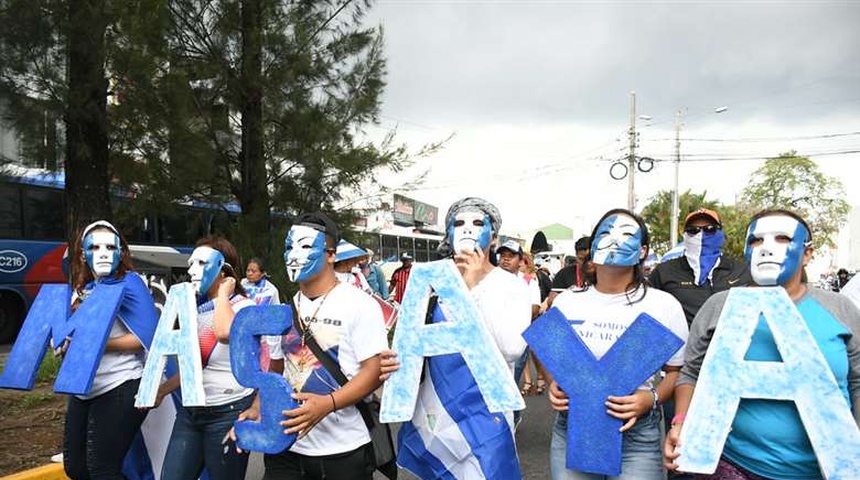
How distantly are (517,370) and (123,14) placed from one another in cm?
517

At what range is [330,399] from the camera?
8.27ft

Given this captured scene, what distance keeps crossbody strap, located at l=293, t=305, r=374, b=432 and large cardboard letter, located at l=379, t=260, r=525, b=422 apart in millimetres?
135

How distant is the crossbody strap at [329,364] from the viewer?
262cm

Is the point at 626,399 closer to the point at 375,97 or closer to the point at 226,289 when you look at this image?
the point at 226,289

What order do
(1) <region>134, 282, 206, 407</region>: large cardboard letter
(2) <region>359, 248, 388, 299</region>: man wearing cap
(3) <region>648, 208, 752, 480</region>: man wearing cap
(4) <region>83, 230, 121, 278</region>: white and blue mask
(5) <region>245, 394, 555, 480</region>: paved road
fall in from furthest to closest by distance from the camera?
(2) <region>359, 248, 388, 299</region>: man wearing cap
(5) <region>245, 394, 555, 480</region>: paved road
(3) <region>648, 208, 752, 480</region>: man wearing cap
(4) <region>83, 230, 121, 278</region>: white and blue mask
(1) <region>134, 282, 206, 407</region>: large cardboard letter

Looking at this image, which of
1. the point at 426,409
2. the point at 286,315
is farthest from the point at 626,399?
the point at 286,315

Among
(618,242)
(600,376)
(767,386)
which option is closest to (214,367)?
(600,376)

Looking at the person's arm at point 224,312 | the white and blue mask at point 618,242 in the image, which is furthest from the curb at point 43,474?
the white and blue mask at point 618,242

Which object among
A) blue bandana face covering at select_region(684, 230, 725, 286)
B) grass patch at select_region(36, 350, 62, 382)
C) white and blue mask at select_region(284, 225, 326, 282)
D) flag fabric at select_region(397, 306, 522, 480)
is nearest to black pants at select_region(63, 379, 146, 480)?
white and blue mask at select_region(284, 225, 326, 282)

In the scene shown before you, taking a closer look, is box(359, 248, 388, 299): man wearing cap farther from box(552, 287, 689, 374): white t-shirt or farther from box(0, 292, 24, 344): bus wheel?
box(552, 287, 689, 374): white t-shirt

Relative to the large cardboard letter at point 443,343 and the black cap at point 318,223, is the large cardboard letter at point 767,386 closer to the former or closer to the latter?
the large cardboard letter at point 443,343

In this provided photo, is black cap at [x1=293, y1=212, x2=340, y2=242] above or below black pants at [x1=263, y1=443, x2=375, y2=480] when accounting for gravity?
above

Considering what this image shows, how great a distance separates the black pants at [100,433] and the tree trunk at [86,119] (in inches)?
161

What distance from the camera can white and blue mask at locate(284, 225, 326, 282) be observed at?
2.78m
